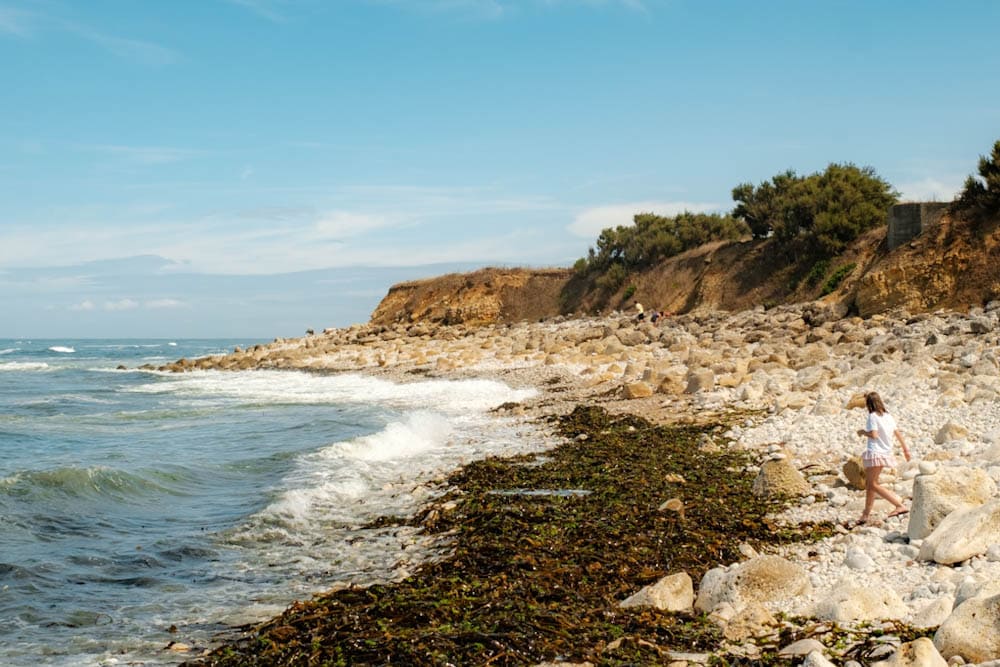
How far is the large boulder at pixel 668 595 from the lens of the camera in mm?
6082

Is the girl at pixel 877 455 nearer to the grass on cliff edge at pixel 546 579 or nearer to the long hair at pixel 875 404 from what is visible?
the long hair at pixel 875 404

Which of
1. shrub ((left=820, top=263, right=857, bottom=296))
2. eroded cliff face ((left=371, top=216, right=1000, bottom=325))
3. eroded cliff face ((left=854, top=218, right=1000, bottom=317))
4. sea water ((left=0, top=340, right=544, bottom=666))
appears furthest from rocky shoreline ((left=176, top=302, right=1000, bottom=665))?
shrub ((left=820, top=263, right=857, bottom=296))

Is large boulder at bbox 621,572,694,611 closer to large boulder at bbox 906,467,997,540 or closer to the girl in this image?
large boulder at bbox 906,467,997,540

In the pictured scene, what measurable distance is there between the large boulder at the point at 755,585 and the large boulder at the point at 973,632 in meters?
1.33

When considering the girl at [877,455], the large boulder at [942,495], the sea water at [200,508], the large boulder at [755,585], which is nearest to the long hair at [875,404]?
the girl at [877,455]

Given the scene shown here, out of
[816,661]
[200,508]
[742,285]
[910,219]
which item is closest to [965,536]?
[816,661]

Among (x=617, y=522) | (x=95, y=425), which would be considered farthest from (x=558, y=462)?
(x=95, y=425)

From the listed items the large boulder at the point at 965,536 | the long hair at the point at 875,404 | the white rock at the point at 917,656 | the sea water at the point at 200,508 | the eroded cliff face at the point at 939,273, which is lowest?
the sea water at the point at 200,508

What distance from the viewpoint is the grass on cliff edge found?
225 inches

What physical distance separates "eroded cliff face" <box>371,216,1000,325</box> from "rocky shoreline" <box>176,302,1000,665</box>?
91.3 inches

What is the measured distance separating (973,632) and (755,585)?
1635 millimetres

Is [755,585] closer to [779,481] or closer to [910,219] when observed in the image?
[779,481]

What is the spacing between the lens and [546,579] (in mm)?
7012

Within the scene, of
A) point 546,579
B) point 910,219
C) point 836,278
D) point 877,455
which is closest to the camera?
point 546,579
